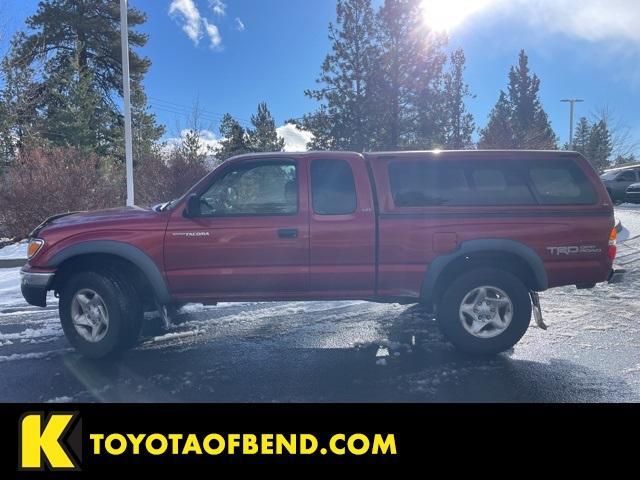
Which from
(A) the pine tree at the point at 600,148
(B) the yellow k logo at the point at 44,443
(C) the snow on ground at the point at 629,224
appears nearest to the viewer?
(B) the yellow k logo at the point at 44,443

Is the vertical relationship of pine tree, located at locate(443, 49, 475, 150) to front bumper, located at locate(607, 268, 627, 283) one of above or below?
above

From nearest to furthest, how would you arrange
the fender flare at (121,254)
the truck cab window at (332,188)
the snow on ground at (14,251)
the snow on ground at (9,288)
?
1. the fender flare at (121,254)
2. the truck cab window at (332,188)
3. the snow on ground at (9,288)
4. the snow on ground at (14,251)

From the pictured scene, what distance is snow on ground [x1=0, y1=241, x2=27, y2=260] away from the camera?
30.1 feet

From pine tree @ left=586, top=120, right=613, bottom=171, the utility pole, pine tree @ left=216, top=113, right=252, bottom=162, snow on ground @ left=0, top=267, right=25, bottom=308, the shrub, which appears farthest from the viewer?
pine tree @ left=586, top=120, right=613, bottom=171

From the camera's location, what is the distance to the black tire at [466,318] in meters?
4.15

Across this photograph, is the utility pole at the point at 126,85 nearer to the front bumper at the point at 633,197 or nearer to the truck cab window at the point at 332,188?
the truck cab window at the point at 332,188

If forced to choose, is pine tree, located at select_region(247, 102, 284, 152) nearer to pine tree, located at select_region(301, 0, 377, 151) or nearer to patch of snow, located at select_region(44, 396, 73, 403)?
pine tree, located at select_region(301, 0, 377, 151)

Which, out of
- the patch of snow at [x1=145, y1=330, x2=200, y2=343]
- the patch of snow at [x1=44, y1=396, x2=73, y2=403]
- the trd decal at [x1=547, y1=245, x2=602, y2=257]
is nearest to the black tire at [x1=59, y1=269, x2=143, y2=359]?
the patch of snow at [x1=145, y1=330, x2=200, y2=343]

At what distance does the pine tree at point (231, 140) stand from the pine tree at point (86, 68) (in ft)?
12.2

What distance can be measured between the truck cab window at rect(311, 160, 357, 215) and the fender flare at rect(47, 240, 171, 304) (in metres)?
1.63

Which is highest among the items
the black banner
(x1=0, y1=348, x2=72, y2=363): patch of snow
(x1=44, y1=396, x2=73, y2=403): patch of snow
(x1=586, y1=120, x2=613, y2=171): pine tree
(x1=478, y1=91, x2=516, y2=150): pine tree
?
(x1=586, y1=120, x2=613, y2=171): pine tree

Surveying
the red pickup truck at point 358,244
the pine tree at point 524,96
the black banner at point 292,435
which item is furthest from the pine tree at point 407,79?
the pine tree at point 524,96

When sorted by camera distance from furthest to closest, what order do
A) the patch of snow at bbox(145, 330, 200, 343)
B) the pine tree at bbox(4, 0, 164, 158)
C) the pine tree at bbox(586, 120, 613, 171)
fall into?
the pine tree at bbox(586, 120, 613, 171) < the pine tree at bbox(4, 0, 164, 158) < the patch of snow at bbox(145, 330, 200, 343)

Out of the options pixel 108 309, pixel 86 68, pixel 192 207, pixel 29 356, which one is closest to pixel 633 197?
pixel 192 207
